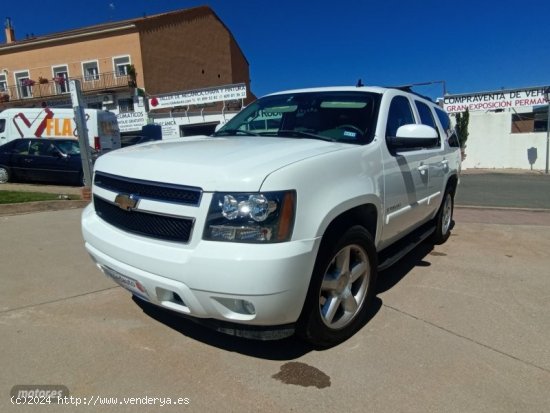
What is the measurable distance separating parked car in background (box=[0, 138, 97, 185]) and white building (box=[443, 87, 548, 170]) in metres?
19.2

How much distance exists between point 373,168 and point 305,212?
99cm

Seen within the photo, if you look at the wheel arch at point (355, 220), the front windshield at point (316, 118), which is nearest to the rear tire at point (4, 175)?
the front windshield at point (316, 118)

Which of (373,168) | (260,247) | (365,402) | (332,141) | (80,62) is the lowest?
(365,402)

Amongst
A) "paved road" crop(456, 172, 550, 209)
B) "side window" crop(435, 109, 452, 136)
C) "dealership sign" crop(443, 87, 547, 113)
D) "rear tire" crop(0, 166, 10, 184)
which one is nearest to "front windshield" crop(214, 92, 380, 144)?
"side window" crop(435, 109, 452, 136)

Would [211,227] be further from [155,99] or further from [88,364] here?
[155,99]

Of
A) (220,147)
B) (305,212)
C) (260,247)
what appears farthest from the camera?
(220,147)

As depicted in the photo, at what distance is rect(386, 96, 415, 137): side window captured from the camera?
3671 millimetres

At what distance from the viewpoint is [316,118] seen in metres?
3.69

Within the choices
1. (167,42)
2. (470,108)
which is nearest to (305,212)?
(470,108)

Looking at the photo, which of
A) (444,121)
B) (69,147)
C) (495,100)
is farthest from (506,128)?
(69,147)

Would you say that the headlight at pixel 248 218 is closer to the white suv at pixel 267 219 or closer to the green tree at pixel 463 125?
the white suv at pixel 267 219

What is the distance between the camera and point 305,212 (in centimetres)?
244

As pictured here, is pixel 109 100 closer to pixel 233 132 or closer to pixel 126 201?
pixel 233 132

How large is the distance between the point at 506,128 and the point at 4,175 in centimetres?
2228
